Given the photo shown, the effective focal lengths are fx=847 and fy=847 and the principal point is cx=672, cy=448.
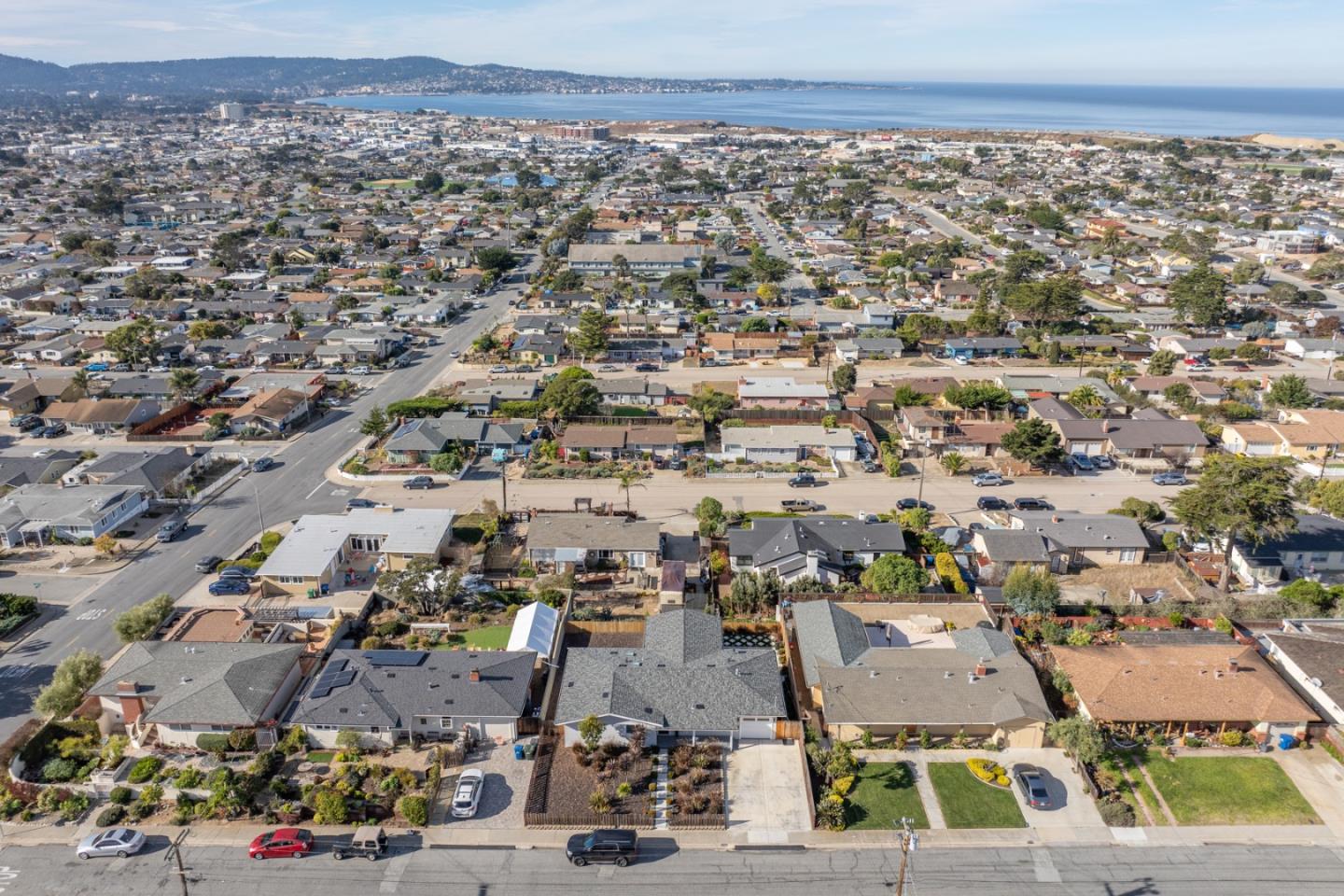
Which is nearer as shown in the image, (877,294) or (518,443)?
(518,443)

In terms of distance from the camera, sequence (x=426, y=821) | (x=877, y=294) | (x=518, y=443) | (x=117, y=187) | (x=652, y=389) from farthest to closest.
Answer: (x=117, y=187), (x=877, y=294), (x=652, y=389), (x=518, y=443), (x=426, y=821)

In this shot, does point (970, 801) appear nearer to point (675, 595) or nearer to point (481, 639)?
point (675, 595)

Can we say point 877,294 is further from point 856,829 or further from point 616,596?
point 856,829

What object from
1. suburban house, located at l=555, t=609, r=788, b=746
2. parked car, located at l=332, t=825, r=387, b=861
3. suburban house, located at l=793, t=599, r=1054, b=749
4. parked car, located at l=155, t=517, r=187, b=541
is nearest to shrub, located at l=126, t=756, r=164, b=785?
parked car, located at l=332, t=825, r=387, b=861

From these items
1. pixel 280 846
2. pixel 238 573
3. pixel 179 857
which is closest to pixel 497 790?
pixel 280 846

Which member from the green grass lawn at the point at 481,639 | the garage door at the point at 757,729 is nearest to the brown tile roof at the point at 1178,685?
the garage door at the point at 757,729

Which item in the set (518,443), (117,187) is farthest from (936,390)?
(117,187)
